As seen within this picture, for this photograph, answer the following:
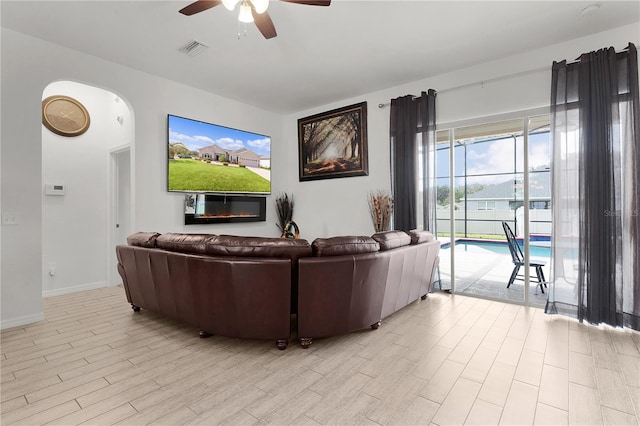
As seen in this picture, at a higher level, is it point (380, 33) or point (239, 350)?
point (380, 33)

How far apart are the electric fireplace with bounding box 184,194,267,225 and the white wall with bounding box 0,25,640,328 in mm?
139

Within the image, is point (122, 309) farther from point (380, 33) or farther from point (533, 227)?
point (533, 227)

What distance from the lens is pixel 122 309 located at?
3518 mm

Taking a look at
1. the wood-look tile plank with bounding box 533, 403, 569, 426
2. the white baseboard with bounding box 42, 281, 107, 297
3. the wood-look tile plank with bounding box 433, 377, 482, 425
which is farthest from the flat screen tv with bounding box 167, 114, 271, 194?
the wood-look tile plank with bounding box 533, 403, 569, 426

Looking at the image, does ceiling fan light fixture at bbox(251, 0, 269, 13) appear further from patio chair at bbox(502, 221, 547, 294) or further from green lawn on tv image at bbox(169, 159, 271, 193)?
patio chair at bbox(502, 221, 547, 294)

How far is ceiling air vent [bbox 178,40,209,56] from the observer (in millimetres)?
3383

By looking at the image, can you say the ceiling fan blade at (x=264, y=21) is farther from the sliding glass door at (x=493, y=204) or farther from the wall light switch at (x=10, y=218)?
the wall light switch at (x=10, y=218)

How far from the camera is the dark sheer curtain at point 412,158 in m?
4.13

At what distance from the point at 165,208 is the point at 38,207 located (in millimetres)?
1347

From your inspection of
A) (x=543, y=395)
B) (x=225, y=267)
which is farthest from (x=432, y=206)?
(x=225, y=267)

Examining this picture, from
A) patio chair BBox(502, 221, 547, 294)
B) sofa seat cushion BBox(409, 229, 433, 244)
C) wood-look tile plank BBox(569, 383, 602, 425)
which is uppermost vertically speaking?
sofa seat cushion BBox(409, 229, 433, 244)

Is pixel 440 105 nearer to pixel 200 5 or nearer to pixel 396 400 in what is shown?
pixel 200 5

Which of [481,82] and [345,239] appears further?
[481,82]

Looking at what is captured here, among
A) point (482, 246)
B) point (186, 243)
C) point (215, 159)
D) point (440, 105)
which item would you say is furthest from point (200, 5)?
point (482, 246)
